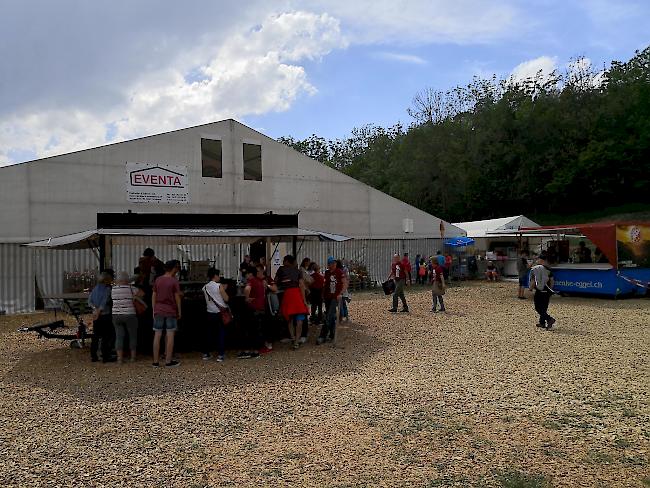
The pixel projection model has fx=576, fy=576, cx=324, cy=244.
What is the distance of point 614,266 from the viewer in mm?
16391

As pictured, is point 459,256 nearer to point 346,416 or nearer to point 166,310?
point 166,310

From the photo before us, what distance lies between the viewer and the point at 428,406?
6.14 meters

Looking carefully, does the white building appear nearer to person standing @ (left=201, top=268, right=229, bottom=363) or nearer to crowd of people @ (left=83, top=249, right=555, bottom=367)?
crowd of people @ (left=83, top=249, right=555, bottom=367)

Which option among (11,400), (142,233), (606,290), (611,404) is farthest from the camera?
(606,290)

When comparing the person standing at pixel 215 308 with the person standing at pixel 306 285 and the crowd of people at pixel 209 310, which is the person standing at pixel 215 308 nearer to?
the crowd of people at pixel 209 310

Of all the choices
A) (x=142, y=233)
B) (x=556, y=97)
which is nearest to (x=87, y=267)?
(x=142, y=233)

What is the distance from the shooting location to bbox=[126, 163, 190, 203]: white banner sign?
1767cm

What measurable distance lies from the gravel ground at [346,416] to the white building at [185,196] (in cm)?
654

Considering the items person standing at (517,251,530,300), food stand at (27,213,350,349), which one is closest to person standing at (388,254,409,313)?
food stand at (27,213,350,349)

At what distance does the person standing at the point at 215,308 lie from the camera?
8.65 meters

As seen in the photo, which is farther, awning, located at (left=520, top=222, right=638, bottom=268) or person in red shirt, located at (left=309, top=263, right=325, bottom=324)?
awning, located at (left=520, top=222, right=638, bottom=268)

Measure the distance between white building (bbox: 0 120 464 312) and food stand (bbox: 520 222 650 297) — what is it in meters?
7.23

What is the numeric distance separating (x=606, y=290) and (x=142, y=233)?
1302 centimetres

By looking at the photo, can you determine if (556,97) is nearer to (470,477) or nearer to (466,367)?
(466,367)
